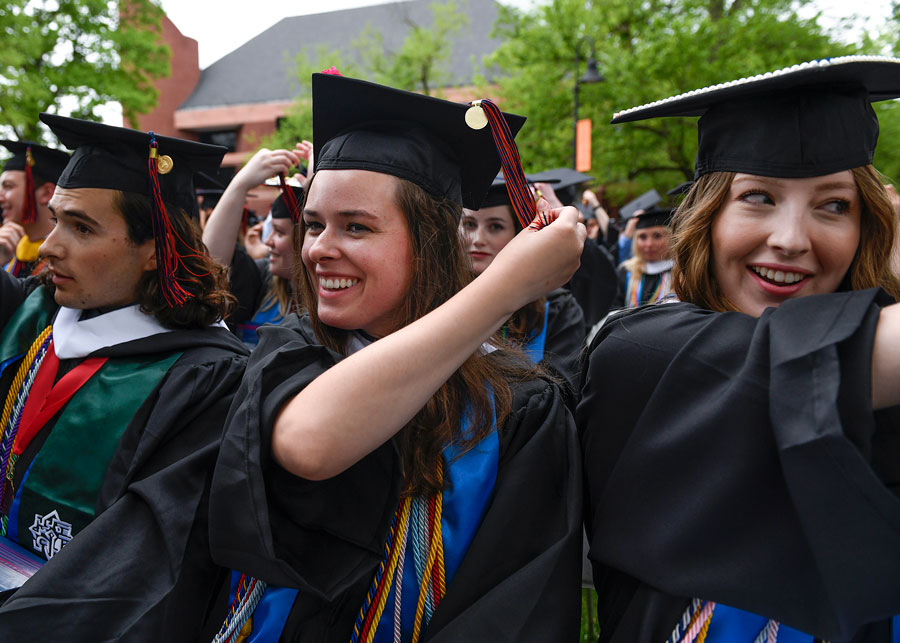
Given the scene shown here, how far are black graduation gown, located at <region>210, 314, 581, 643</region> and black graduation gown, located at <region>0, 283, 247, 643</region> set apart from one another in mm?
288

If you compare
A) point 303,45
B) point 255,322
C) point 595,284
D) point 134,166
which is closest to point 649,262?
point 595,284

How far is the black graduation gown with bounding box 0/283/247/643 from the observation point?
1474 mm

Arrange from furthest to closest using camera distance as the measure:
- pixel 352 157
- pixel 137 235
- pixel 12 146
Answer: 1. pixel 12 146
2. pixel 137 235
3. pixel 352 157

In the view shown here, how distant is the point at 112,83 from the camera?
54.3ft

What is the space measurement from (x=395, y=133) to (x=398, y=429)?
0.78 metres

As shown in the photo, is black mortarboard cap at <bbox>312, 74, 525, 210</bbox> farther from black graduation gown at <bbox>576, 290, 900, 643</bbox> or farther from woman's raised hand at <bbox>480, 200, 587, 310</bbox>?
black graduation gown at <bbox>576, 290, 900, 643</bbox>

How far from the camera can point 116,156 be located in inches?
93.5

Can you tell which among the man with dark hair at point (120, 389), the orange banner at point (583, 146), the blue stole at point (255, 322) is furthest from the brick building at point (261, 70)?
the man with dark hair at point (120, 389)

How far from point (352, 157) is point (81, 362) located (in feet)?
4.09

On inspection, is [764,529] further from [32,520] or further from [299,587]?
[32,520]

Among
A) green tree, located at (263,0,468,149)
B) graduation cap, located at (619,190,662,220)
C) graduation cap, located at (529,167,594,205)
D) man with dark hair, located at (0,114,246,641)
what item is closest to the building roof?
green tree, located at (263,0,468,149)

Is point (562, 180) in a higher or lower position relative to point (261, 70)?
lower

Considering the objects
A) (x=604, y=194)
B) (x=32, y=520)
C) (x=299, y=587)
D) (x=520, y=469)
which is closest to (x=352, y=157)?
(x=520, y=469)

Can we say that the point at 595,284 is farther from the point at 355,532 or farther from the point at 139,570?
the point at 139,570
